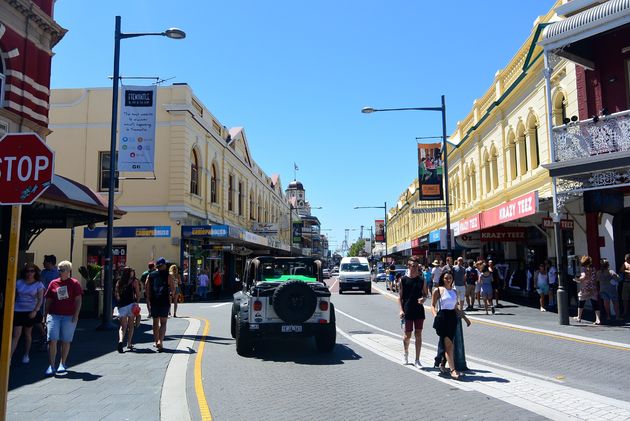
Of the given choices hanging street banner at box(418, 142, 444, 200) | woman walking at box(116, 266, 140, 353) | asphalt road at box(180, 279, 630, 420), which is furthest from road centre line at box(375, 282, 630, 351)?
hanging street banner at box(418, 142, 444, 200)

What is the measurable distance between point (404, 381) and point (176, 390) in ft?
10.8

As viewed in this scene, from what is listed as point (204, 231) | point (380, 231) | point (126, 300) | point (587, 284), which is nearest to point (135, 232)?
point (204, 231)

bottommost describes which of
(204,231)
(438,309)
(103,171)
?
(438,309)

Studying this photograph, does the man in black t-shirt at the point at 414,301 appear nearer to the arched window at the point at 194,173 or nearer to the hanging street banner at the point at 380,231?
the arched window at the point at 194,173

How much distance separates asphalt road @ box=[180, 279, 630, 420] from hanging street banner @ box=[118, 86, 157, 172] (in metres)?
8.62

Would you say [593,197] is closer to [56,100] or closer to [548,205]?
[548,205]

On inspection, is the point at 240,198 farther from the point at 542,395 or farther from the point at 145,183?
the point at 542,395

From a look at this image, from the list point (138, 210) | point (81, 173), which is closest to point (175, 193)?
point (138, 210)

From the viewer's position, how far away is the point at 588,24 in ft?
46.6

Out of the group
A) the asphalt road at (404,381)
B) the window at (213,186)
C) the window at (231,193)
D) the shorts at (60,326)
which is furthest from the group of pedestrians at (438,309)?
the window at (231,193)

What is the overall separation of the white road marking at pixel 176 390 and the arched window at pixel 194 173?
21.1 metres

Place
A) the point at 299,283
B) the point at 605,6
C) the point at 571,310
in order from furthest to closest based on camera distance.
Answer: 1. the point at 571,310
2. the point at 605,6
3. the point at 299,283

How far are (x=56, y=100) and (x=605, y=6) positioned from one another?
28.2 meters

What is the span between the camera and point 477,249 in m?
32.7
